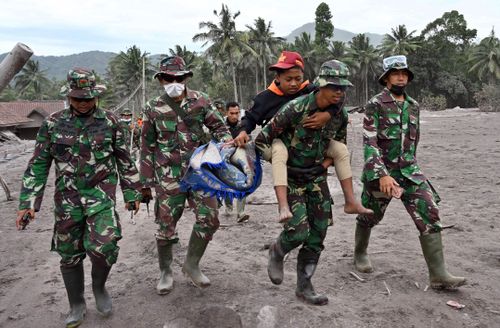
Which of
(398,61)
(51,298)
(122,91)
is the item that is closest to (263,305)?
(51,298)

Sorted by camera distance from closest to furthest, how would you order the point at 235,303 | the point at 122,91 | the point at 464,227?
the point at 235,303 → the point at 464,227 → the point at 122,91

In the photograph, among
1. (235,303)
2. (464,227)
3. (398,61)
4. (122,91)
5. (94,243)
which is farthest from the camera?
(122,91)

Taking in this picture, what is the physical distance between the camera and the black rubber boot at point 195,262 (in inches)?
162

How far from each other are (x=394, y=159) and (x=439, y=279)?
1.15 m

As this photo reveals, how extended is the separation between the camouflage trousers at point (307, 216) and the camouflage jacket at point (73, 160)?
151 cm

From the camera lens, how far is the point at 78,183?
3.68 m

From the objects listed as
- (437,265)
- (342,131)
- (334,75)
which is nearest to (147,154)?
(342,131)

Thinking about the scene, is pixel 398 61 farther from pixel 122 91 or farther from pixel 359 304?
pixel 122 91

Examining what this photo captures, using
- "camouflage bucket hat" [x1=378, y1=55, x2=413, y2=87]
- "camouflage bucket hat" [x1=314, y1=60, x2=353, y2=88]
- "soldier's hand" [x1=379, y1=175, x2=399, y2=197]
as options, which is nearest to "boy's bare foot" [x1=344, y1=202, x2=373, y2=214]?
"soldier's hand" [x1=379, y1=175, x2=399, y2=197]

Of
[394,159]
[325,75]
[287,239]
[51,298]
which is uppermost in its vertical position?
[325,75]

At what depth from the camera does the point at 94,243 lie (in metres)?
3.60

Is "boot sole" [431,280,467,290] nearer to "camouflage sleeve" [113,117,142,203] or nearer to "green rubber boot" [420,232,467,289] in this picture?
"green rubber boot" [420,232,467,289]

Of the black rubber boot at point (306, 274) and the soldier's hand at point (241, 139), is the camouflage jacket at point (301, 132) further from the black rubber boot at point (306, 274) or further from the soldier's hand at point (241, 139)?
the black rubber boot at point (306, 274)

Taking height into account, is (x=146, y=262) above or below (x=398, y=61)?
below
